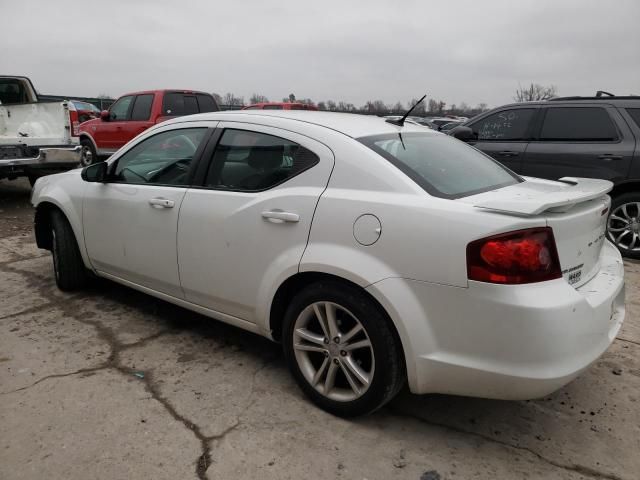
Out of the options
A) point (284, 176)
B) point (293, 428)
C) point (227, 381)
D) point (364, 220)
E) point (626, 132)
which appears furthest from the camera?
point (626, 132)

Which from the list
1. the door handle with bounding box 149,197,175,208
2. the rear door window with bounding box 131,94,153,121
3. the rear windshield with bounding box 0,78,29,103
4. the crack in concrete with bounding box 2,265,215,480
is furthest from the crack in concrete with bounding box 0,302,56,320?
the rear door window with bounding box 131,94,153,121

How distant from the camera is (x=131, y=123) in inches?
428

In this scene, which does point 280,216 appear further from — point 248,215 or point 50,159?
point 50,159

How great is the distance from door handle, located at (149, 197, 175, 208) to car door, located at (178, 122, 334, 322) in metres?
0.12

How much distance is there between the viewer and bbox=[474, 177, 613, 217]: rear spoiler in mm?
2053

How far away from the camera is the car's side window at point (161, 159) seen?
10.6 feet

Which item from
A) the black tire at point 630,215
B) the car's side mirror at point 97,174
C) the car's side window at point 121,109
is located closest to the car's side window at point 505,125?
the black tire at point 630,215

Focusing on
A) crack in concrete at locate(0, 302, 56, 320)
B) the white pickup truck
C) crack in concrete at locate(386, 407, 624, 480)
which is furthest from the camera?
the white pickup truck

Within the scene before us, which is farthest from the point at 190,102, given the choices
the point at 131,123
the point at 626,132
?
the point at 626,132

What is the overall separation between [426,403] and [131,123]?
32.5ft

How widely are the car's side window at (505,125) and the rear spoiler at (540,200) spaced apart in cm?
352

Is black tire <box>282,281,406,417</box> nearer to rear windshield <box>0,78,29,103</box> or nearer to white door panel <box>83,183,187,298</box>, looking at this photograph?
white door panel <box>83,183,187,298</box>

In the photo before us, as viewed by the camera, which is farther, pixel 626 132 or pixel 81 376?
pixel 626 132

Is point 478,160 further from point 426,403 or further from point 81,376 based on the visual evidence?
point 81,376
